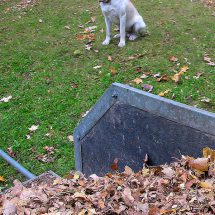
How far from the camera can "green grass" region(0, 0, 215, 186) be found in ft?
19.0

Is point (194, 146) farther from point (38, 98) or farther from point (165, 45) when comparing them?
point (165, 45)

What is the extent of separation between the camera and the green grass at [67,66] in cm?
578

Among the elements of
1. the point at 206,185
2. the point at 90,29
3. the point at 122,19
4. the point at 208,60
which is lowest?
the point at 90,29

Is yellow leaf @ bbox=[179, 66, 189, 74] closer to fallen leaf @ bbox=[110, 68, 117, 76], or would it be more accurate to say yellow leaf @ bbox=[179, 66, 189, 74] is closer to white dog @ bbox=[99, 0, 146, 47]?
fallen leaf @ bbox=[110, 68, 117, 76]

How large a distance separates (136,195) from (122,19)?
585 cm

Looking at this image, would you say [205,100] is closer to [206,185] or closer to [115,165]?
[115,165]

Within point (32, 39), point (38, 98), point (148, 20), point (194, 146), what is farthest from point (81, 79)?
point (194, 146)

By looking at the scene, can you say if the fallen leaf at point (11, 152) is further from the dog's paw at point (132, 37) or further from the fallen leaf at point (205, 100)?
Result: the dog's paw at point (132, 37)

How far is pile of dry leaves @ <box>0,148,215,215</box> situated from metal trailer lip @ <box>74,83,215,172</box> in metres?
0.26

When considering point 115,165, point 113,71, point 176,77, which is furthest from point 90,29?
point 115,165

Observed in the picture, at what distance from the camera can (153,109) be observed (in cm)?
346

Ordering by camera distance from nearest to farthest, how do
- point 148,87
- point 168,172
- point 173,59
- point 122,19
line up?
point 168,172, point 148,87, point 173,59, point 122,19

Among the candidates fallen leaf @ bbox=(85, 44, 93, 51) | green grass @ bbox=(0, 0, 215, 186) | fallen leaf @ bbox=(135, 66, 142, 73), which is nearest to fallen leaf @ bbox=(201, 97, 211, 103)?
green grass @ bbox=(0, 0, 215, 186)

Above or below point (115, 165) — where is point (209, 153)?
above
